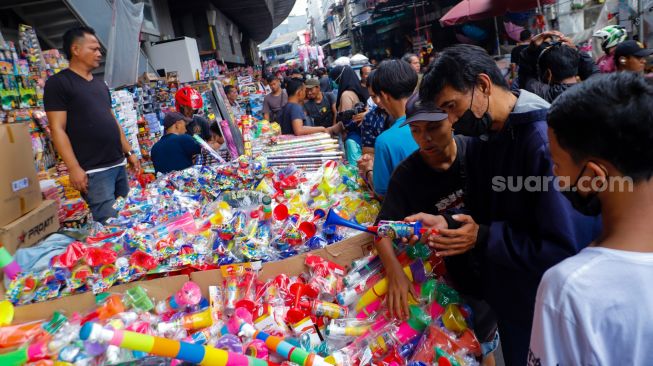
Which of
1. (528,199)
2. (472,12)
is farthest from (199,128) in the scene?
(472,12)

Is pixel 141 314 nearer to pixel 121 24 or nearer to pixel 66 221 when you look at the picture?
pixel 66 221

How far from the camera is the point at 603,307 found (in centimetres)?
88

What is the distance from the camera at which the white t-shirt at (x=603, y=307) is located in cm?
86

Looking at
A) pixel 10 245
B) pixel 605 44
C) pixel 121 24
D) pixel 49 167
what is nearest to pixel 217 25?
pixel 121 24

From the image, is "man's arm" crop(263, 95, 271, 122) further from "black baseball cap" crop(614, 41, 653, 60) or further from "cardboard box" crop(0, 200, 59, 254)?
"black baseball cap" crop(614, 41, 653, 60)

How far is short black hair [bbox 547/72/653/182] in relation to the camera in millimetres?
897

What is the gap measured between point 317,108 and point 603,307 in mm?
5878

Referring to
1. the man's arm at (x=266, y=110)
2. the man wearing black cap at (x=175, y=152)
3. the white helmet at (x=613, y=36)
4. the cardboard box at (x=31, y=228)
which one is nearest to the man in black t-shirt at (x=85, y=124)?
the cardboard box at (x=31, y=228)

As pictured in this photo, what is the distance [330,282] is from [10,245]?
6.17ft

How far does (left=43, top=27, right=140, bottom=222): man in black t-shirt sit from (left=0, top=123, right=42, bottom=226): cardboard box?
344 millimetres

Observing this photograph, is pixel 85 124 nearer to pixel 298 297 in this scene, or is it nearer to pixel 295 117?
pixel 295 117

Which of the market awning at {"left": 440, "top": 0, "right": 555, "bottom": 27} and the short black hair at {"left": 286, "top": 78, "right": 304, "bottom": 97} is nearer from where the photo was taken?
the short black hair at {"left": 286, "top": 78, "right": 304, "bottom": 97}

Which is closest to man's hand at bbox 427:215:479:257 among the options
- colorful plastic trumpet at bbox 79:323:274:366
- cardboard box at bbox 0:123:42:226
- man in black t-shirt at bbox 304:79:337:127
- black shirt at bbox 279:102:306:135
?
colorful plastic trumpet at bbox 79:323:274:366

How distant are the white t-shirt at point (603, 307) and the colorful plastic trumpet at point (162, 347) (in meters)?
0.96
